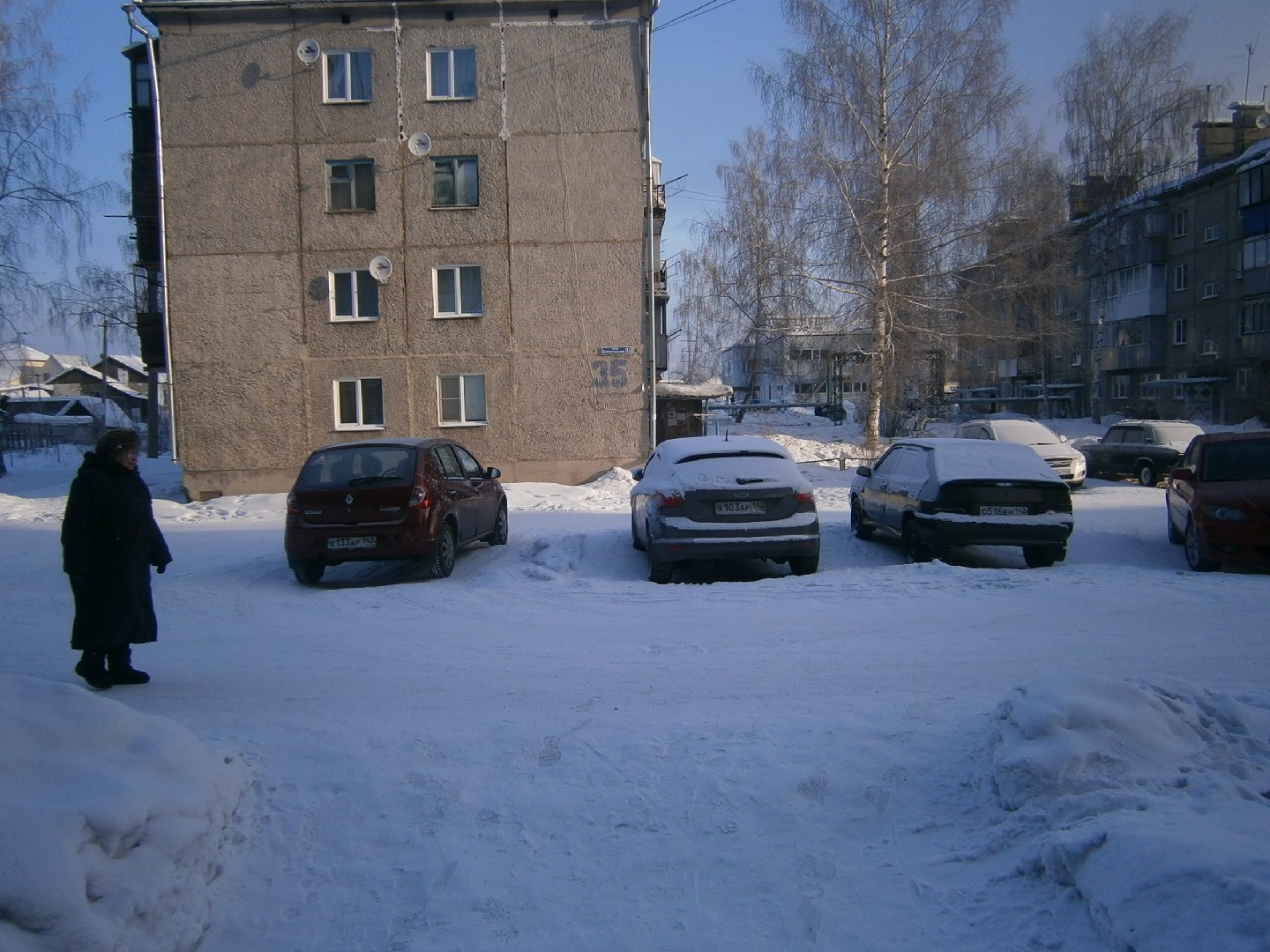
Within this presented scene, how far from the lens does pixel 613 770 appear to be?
13.8 ft

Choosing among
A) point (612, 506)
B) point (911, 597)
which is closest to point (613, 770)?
point (911, 597)

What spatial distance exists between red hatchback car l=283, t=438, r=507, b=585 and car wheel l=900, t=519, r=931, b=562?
5388mm

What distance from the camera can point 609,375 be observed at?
2183cm

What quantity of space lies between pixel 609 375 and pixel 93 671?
16749mm

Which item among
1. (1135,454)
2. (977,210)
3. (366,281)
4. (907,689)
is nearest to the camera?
(907,689)

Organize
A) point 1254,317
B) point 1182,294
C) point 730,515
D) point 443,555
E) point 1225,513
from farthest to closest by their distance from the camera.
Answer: point 1182,294
point 1254,317
point 443,555
point 1225,513
point 730,515

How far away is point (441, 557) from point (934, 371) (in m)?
28.0

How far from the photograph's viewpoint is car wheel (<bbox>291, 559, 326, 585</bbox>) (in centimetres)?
974

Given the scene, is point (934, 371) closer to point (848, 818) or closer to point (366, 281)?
point (366, 281)

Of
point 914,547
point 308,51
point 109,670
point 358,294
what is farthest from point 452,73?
point 109,670

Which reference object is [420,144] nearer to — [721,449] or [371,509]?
[371,509]

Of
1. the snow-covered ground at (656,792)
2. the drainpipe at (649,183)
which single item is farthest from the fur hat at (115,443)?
the drainpipe at (649,183)

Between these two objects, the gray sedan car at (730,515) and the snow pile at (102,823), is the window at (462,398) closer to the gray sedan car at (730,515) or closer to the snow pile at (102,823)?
the gray sedan car at (730,515)

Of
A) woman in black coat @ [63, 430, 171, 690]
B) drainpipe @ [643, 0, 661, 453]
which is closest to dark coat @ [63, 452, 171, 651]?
woman in black coat @ [63, 430, 171, 690]
